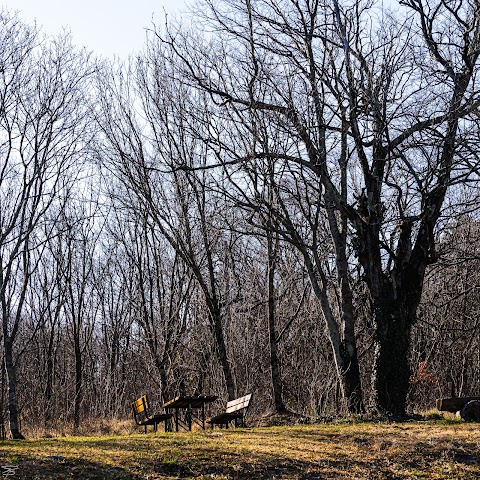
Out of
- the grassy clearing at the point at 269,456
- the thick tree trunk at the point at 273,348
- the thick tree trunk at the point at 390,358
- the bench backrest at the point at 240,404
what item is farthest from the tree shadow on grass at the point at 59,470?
the thick tree trunk at the point at 273,348

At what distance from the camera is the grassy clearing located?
6.11 metres

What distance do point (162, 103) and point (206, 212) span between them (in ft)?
8.82

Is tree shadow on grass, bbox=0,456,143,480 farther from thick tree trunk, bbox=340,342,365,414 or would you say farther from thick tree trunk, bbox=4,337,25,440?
thick tree trunk, bbox=4,337,25,440

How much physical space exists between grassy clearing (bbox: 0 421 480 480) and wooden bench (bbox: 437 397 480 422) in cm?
55

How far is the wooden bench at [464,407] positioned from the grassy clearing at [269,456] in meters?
0.55

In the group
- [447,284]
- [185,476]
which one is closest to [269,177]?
[185,476]

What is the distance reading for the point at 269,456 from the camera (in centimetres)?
673

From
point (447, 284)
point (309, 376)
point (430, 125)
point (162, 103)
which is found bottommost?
point (309, 376)

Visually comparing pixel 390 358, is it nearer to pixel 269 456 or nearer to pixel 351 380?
pixel 351 380

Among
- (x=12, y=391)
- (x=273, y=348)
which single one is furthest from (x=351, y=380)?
(x=12, y=391)

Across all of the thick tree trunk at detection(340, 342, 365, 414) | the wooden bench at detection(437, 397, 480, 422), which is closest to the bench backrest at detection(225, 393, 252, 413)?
the thick tree trunk at detection(340, 342, 365, 414)

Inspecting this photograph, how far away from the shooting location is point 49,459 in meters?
6.45

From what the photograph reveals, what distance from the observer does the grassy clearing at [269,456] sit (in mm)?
6113

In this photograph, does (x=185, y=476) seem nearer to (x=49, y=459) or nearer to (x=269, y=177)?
(x=49, y=459)
